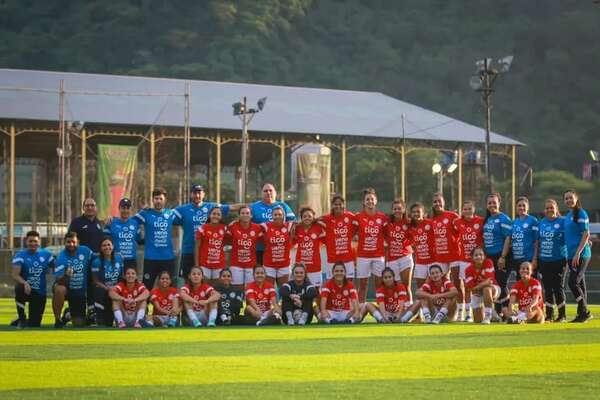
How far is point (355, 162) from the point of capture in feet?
263

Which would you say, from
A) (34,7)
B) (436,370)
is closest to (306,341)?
(436,370)

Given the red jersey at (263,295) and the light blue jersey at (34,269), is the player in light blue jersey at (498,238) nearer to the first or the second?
the red jersey at (263,295)

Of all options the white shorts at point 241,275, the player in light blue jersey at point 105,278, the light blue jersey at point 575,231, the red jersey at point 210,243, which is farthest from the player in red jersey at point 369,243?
the player in light blue jersey at point 105,278

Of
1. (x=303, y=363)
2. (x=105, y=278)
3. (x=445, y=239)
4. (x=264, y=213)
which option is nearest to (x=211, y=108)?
(x=264, y=213)

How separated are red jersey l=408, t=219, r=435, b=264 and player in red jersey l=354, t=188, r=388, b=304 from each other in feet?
1.72

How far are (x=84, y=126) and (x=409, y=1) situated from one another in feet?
230

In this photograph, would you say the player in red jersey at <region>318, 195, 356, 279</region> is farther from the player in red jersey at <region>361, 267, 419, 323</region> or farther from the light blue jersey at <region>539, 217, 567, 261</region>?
the light blue jersey at <region>539, 217, 567, 261</region>

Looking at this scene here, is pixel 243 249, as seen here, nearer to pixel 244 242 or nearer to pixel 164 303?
pixel 244 242

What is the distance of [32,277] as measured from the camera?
1758 centimetres

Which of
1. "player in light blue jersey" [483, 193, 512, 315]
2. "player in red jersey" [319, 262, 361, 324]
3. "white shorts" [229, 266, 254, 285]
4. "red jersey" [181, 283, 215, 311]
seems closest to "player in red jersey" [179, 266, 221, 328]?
"red jersey" [181, 283, 215, 311]

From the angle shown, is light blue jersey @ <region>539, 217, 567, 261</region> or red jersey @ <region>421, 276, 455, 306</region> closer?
light blue jersey @ <region>539, 217, 567, 261</region>

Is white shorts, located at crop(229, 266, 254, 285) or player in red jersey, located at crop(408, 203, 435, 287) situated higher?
player in red jersey, located at crop(408, 203, 435, 287)

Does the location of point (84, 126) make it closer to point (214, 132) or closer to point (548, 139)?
point (214, 132)

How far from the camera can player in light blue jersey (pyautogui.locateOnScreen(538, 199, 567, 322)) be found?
701 inches
